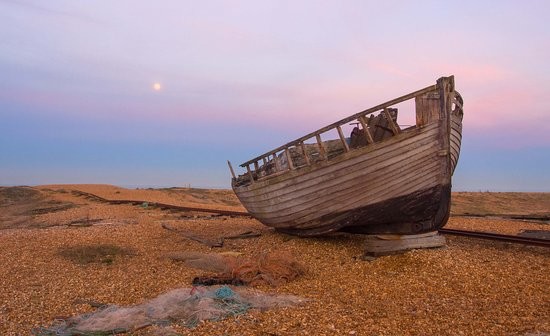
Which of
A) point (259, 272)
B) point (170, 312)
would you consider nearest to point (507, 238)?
point (259, 272)

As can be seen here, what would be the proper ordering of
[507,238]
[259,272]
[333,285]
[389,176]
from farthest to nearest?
[507,238] < [389,176] < [259,272] < [333,285]

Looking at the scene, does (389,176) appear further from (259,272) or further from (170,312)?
(170,312)

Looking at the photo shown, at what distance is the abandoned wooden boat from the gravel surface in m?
0.79

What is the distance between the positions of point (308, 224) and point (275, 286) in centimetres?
331

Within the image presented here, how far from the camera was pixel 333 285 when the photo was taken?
8445 mm

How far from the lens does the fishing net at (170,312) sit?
604 centimetres

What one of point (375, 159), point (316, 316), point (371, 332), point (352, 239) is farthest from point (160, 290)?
point (352, 239)

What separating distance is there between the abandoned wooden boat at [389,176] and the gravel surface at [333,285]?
0.79 metres

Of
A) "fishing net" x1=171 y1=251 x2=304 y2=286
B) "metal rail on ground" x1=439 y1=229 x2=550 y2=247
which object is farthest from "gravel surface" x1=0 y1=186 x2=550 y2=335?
"fishing net" x1=171 y1=251 x2=304 y2=286

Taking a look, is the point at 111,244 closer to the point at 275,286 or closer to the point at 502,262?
the point at 275,286

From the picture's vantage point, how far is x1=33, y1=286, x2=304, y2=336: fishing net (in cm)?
604

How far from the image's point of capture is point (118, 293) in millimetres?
8211

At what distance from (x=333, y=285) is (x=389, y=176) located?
2807 mm

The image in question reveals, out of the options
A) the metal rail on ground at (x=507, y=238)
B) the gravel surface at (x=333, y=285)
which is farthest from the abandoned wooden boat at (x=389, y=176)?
the metal rail on ground at (x=507, y=238)
